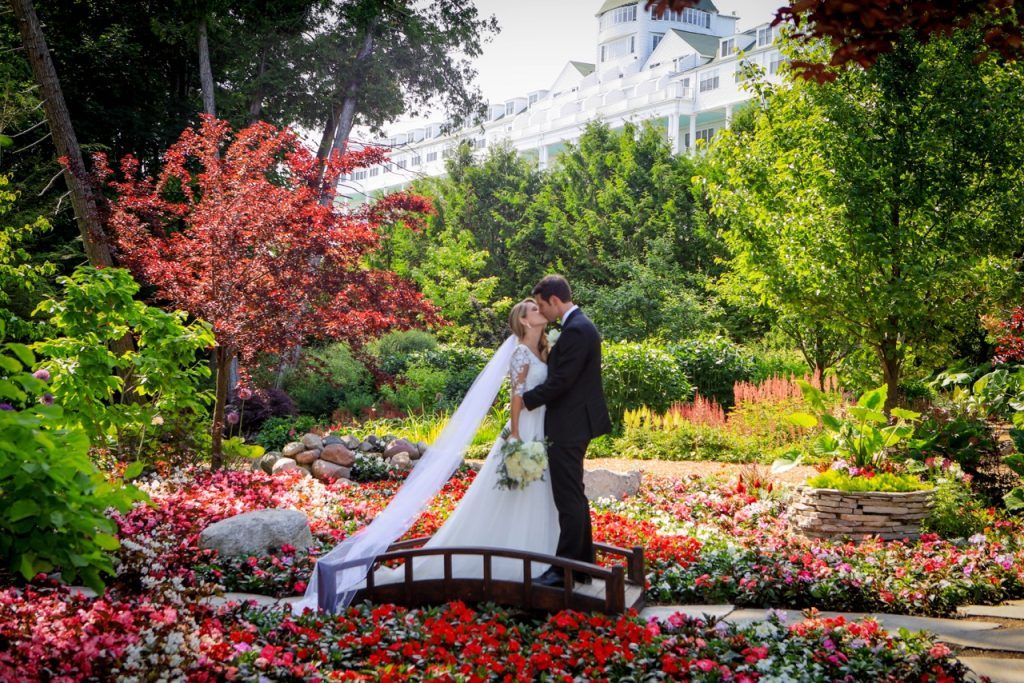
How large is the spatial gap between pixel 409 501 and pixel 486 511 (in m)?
0.50

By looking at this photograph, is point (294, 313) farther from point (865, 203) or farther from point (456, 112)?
point (456, 112)

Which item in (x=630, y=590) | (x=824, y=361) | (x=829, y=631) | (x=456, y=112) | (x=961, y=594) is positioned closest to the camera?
(x=829, y=631)

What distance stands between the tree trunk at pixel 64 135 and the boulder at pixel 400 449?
16.8ft

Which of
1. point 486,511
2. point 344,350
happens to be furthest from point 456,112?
point 486,511

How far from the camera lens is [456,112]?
21.1 metres

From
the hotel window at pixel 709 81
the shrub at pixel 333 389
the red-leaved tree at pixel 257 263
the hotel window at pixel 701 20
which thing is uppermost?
the hotel window at pixel 701 20

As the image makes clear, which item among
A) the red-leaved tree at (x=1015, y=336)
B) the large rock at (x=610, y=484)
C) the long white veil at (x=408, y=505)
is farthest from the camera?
the large rock at (x=610, y=484)

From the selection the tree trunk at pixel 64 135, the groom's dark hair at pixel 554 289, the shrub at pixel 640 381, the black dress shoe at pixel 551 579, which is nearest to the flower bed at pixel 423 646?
the black dress shoe at pixel 551 579

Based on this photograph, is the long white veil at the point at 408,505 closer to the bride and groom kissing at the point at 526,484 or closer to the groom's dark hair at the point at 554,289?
the bride and groom kissing at the point at 526,484

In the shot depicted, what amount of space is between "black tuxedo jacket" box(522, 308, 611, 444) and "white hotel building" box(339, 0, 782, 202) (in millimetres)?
28120

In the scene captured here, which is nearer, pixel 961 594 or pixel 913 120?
pixel 961 594

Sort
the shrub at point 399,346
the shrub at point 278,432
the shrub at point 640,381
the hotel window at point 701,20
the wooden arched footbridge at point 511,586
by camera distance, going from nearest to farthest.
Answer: the wooden arched footbridge at point 511,586 < the shrub at point 278,432 < the shrub at point 640,381 < the shrub at point 399,346 < the hotel window at point 701,20

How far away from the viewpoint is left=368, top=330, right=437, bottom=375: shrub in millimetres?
18448

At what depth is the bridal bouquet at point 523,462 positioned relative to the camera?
5.53m
